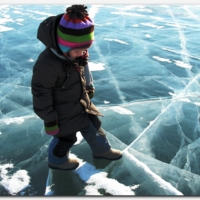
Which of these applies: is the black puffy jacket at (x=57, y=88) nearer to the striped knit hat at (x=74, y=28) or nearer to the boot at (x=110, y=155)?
the striped knit hat at (x=74, y=28)

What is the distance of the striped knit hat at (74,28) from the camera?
134 cm

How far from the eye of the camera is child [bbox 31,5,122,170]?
1373mm

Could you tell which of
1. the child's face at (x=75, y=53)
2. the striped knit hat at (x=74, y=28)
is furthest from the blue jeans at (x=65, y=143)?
the striped knit hat at (x=74, y=28)

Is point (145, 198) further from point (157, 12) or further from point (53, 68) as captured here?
point (157, 12)

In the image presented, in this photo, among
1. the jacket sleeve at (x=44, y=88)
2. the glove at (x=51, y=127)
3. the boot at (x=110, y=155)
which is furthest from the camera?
the boot at (x=110, y=155)

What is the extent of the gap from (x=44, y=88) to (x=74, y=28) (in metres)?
0.36

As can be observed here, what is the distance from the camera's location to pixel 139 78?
123 inches

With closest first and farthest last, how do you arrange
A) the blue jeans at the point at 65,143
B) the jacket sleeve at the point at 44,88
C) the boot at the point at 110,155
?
the jacket sleeve at the point at 44,88 → the blue jeans at the point at 65,143 → the boot at the point at 110,155

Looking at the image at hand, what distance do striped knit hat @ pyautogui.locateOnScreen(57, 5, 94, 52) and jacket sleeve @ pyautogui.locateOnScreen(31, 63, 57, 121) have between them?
157 millimetres

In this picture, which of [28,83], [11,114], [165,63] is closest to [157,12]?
[165,63]

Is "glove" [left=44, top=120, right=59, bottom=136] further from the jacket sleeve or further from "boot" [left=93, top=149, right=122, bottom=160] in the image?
"boot" [left=93, top=149, right=122, bottom=160]

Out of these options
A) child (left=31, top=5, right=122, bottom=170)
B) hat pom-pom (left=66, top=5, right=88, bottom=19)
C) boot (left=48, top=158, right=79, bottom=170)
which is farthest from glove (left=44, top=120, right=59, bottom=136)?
hat pom-pom (left=66, top=5, right=88, bottom=19)

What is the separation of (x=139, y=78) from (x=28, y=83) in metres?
1.22

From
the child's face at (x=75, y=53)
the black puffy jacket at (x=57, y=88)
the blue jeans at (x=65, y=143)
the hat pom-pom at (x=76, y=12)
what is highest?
the hat pom-pom at (x=76, y=12)
